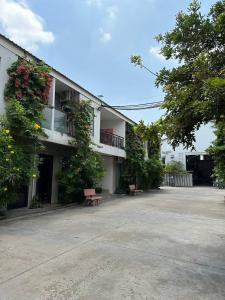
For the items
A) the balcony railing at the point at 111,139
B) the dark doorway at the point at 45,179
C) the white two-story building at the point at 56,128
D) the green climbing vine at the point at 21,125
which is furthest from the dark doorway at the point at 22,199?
the balcony railing at the point at 111,139

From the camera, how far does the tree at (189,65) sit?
454cm

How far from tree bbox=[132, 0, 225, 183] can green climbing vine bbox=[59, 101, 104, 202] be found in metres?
7.93

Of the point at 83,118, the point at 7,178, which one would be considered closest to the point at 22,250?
the point at 7,178

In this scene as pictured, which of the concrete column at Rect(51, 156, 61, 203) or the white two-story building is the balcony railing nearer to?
the white two-story building

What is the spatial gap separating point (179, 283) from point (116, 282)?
103 cm

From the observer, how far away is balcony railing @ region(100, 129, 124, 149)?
17.8 meters

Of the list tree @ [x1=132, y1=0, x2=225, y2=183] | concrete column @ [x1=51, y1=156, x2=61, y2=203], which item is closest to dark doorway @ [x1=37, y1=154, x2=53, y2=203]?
concrete column @ [x1=51, y1=156, x2=61, y2=203]

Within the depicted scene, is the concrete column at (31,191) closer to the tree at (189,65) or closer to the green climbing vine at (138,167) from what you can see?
the green climbing vine at (138,167)

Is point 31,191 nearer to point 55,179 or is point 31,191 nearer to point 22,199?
point 22,199

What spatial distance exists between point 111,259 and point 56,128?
776 cm

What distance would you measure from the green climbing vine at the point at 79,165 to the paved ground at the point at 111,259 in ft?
11.0

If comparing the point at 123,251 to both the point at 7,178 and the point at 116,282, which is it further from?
the point at 7,178

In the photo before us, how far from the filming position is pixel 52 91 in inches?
462

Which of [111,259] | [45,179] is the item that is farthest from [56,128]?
[111,259]
